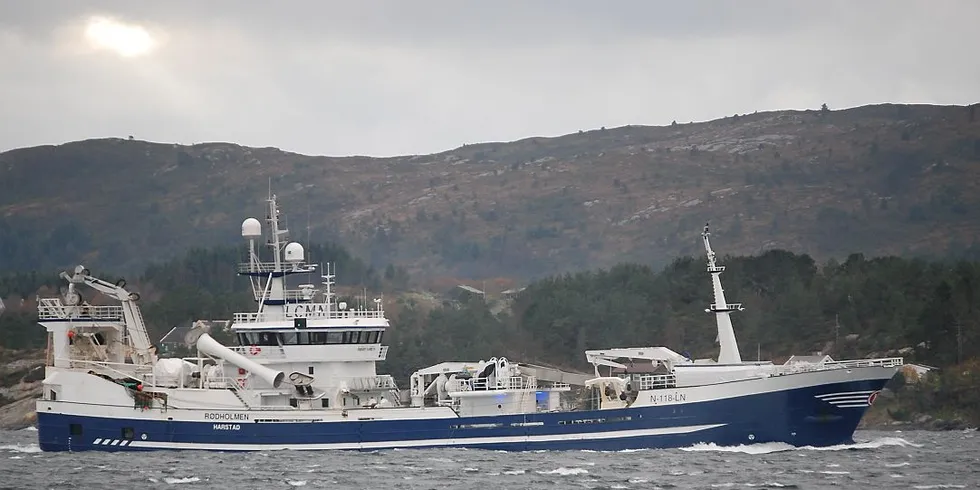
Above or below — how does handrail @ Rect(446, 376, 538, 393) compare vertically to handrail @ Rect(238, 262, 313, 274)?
below

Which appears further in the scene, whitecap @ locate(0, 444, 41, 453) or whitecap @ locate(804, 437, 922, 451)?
whitecap @ locate(0, 444, 41, 453)

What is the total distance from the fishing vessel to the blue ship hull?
0.03m

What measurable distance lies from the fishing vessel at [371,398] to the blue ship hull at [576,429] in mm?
34

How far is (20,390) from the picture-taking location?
9462 cm

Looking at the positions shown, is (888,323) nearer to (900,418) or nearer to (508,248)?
(900,418)

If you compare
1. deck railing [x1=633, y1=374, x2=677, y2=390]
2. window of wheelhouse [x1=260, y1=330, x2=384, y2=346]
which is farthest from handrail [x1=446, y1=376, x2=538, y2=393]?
deck railing [x1=633, y1=374, x2=677, y2=390]

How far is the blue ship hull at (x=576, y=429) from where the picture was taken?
49.6 m

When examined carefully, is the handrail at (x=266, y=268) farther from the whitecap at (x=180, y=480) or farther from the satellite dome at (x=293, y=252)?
the whitecap at (x=180, y=480)

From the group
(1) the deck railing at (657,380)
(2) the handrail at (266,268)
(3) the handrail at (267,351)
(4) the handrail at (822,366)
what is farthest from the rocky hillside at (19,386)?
(4) the handrail at (822,366)

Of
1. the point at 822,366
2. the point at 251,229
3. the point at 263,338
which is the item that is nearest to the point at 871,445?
the point at 822,366

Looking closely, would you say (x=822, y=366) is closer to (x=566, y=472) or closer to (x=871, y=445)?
(x=871, y=445)

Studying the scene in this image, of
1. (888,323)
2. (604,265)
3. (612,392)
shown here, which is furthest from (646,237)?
(612,392)

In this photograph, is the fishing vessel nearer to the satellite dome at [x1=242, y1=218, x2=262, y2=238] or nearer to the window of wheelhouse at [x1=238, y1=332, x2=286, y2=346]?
the window of wheelhouse at [x1=238, y1=332, x2=286, y2=346]

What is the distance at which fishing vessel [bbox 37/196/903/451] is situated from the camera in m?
49.7
